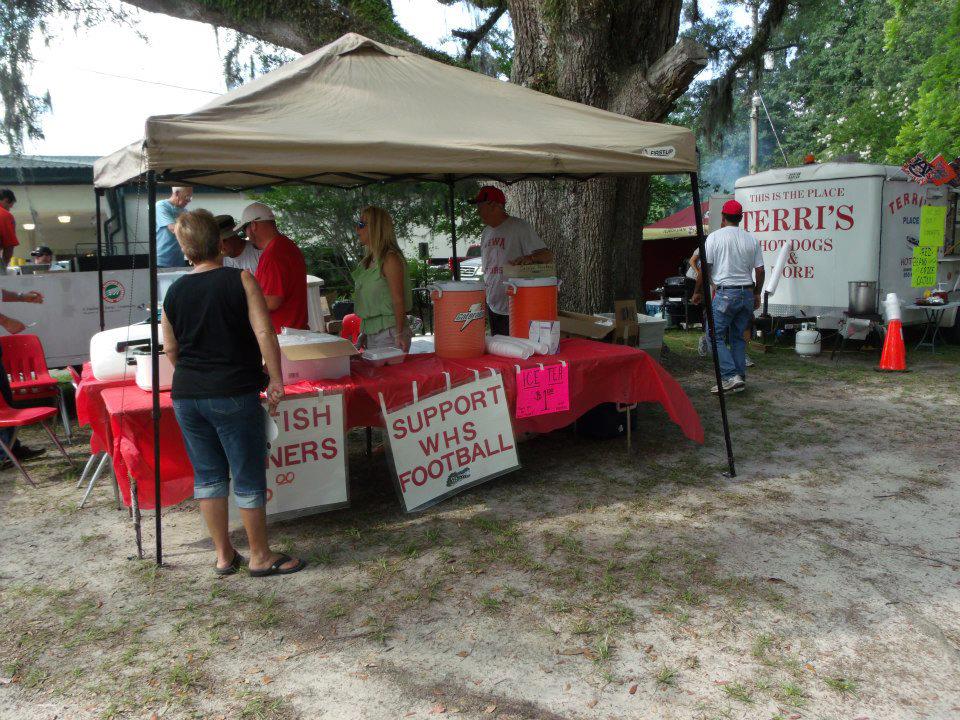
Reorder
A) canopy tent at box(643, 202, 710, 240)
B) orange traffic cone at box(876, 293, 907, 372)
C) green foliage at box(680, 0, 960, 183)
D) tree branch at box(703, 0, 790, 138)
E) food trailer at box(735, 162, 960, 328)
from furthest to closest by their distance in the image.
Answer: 1. canopy tent at box(643, 202, 710, 240)
2. green foliage at box(680, 0, 960, 183)
3. food trailer at box(735, 162, 960, 328)
4. tree branch at box(703, 0, 790, 138)
5. orange traffic cone at box(876, 293, 907, 372)

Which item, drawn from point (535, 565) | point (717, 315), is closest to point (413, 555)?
point (535, 565)

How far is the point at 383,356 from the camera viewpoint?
429 centimetres

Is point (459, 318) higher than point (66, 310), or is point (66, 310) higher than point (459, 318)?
point (459, 318)

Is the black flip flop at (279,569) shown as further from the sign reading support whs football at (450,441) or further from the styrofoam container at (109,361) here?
the styrofoam container at (109,361)

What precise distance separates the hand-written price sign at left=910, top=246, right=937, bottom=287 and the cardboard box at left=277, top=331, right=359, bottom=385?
8161 millimetres

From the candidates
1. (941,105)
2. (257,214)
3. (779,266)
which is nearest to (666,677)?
(257,214)

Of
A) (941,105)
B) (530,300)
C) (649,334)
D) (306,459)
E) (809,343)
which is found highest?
(941,105)

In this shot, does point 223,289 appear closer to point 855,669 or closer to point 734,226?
point 855,669

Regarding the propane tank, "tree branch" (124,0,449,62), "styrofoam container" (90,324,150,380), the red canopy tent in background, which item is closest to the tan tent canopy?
"styrofoam container" (90,324,150,380)

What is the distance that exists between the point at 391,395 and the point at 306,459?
21.8 inches

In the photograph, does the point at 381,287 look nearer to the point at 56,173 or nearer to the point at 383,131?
the point at 383,131

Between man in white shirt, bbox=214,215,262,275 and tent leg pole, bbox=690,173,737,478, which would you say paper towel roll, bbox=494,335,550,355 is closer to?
tent leg pole, bbox=690,173,737,478

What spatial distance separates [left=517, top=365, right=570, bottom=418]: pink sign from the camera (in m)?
4.39

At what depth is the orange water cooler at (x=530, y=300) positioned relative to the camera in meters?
4.64
